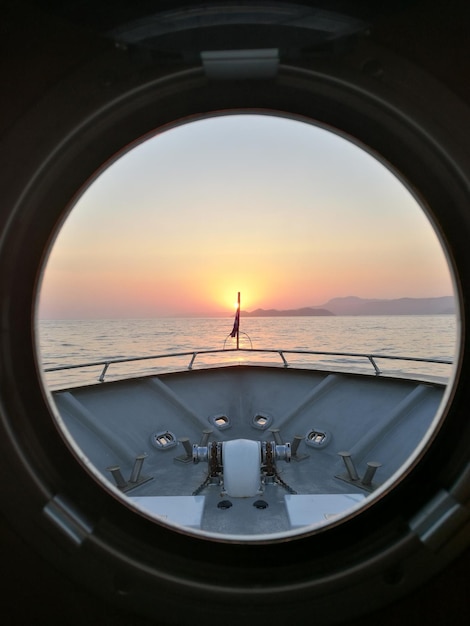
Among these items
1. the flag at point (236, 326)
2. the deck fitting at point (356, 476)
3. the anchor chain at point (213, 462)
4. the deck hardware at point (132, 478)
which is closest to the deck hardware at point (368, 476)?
the deck fitting at point (356, 476)

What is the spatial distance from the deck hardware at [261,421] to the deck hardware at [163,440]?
1117 millimetres

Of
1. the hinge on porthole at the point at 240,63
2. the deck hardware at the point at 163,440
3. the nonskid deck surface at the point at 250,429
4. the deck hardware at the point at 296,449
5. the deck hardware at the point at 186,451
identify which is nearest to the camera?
the hinge on porthole at the point at 240,63

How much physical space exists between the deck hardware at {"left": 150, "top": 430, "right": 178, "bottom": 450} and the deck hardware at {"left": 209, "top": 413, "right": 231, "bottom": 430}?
1.97 feet

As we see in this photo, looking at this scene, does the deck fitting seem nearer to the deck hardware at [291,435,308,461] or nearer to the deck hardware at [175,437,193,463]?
the deck hardware at [291,435,308,461]

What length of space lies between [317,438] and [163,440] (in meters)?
1.89

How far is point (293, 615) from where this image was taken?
88 centimetres

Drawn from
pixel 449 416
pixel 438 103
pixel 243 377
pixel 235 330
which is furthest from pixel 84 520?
pixel 235 330

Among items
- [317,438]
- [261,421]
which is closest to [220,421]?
[261,421]

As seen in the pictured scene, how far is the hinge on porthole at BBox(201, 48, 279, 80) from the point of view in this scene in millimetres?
823

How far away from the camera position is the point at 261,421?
4.67m

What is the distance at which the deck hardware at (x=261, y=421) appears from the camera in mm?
4570

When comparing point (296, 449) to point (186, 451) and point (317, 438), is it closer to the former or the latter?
point (317, 438)

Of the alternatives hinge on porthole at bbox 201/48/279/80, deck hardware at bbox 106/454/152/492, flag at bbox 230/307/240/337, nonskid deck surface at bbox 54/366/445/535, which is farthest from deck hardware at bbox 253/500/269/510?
flag at bbox 230/307/240/337

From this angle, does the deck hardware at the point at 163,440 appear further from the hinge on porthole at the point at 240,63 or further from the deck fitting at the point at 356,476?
the hinge on porthole at the point at 240,63
